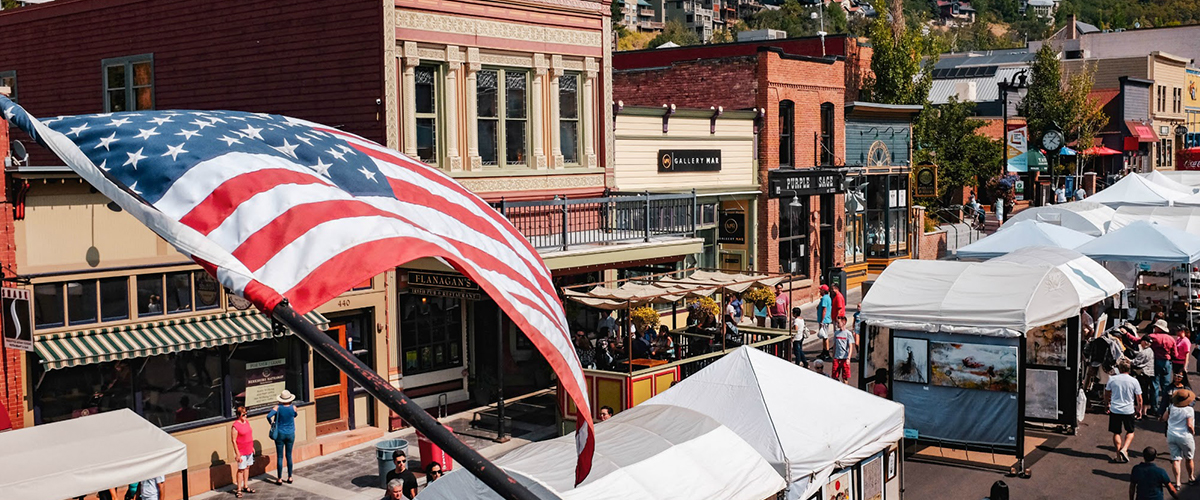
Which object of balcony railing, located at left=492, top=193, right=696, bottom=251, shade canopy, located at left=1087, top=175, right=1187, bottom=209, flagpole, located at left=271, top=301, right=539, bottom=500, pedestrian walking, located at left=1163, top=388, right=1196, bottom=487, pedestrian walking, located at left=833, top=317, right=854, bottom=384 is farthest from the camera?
shade canopy, located at left=1087, top=175, right=1187, bottom=209

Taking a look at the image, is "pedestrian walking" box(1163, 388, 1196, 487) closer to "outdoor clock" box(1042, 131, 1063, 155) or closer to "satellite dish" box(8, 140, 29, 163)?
"satellite dish" box(8, 140, 29, 163)

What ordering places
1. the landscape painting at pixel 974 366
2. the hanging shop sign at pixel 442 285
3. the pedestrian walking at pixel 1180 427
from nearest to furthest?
the pedestrian walking at pixel 1180 427, the landscape painting at pixel 974 366, the hanging shop sign at pixel 442 285

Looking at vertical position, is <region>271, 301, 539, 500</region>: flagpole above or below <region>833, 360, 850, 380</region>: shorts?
above

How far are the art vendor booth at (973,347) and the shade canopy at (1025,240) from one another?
798 centimetres

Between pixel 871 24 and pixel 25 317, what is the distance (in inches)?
1327

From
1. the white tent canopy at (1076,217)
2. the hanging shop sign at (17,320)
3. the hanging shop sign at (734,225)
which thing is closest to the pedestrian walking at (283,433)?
the hanging shop sign at (17,320)

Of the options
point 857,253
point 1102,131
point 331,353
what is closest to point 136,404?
point 331,353

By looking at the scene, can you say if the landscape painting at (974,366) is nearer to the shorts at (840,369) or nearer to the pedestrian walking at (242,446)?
the shorts at (840,369)

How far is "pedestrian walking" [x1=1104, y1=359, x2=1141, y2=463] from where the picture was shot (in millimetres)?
17359

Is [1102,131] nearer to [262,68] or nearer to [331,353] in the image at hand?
[262,68]

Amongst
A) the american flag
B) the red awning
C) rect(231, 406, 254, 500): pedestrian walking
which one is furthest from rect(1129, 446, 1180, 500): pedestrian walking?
the red awning

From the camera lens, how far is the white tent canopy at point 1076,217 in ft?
100

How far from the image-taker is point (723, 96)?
3344cm

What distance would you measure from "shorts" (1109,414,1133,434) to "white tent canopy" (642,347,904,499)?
5293 mm
